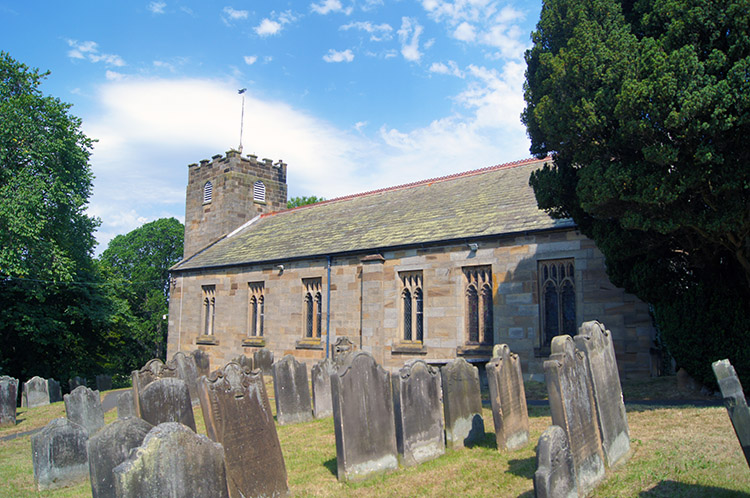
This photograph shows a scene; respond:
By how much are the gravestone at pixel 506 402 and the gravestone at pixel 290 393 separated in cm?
528

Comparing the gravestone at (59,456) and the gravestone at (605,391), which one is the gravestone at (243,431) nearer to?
the gravestone at (59,456)

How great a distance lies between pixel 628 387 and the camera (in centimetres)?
1298

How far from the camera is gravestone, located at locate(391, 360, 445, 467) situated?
8281mm

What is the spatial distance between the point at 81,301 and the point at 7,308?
A: 320 cm

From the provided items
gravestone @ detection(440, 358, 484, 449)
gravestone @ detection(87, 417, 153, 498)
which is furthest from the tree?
gravestone @ detection(87, 417, 153, 498)

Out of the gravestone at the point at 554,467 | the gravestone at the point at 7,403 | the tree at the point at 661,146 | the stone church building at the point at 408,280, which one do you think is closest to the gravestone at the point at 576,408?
the gravestone at the point at 554,467

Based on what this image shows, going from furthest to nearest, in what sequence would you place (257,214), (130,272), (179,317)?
(130,272), (257,214), (179,317)

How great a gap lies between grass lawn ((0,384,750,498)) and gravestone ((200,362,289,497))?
0.68 m

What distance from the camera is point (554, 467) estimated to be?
18.5ft

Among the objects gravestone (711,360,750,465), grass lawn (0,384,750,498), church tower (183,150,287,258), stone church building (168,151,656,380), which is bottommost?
grass lawn (0,384,750,498)

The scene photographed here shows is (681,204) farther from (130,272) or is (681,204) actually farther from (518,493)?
(130,272)

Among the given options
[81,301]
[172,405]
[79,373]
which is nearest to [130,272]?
[79,373]

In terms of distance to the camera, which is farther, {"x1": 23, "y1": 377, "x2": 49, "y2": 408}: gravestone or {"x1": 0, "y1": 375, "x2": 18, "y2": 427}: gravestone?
{"x1": 23, "y1": 377, "x2": 49, "y2": 408}: gravestone

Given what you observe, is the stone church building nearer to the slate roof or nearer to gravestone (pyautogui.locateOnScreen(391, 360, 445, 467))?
the slate roof
